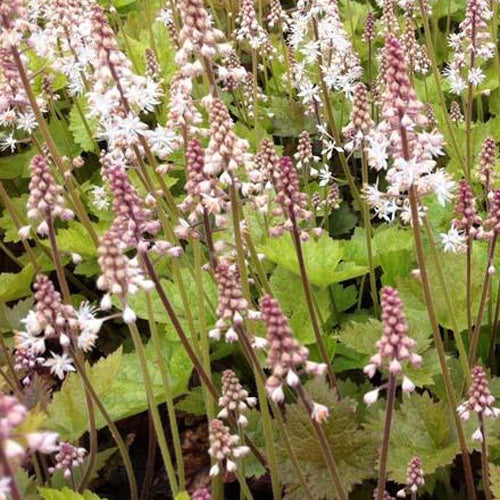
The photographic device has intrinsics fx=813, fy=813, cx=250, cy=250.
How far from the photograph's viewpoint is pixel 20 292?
15.2 feet

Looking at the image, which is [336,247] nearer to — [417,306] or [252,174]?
[417,306]

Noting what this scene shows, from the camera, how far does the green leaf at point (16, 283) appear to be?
4.48 m

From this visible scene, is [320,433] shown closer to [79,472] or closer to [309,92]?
[79,472]

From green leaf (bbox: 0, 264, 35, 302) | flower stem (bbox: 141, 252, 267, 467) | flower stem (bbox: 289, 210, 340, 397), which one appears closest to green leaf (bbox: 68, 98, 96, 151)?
green leaf (bbox: 0, 264, 35, 302)

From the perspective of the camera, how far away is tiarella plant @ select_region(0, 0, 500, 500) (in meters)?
2.55

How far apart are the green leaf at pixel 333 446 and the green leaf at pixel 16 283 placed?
1881mm

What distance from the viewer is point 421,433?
136 inches

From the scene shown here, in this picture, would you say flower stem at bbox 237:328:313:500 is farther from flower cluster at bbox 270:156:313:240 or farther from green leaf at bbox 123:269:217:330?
green leaf at bbox 123:269:217:330

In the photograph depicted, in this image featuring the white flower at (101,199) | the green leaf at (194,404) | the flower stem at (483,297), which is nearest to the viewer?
the flower stem at (483,297)

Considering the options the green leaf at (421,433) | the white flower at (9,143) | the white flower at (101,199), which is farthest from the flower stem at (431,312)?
the white flower at (9,143)

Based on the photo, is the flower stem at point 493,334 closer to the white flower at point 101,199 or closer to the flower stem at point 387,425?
the flower stem at point 387,425

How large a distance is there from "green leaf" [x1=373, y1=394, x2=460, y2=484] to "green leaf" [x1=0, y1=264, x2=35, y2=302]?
7.01 ft

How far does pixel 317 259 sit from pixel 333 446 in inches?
43.8

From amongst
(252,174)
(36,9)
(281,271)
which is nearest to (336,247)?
(281,271)
